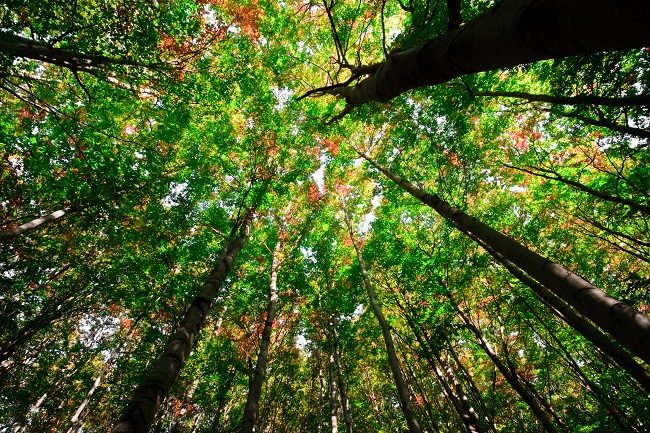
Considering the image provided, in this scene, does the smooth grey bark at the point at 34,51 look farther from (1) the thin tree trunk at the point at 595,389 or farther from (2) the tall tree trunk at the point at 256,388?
(1) the thin tree trunk at the point at 595,389

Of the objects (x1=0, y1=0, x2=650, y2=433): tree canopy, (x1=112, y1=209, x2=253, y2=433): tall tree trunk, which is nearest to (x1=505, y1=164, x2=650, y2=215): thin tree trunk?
(x1=0, y1=0, x2=650, y2=433): tree canopy

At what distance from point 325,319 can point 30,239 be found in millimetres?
11656

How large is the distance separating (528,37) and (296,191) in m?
12.8

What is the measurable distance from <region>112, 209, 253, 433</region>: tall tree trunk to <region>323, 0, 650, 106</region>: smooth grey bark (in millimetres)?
3810

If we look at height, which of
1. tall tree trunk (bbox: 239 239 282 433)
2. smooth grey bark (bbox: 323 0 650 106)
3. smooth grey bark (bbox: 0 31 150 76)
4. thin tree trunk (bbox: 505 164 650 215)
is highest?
smooth grey bark (bbox: 0 31 150 76)

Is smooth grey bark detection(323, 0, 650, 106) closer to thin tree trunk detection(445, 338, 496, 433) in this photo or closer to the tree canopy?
the tree canopy

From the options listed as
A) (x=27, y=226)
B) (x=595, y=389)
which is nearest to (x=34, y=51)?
(x=27, y=226)

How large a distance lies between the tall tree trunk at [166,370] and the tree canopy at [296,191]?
0.09 ft

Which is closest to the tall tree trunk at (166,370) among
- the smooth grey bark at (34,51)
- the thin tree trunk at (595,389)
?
the smooth grey bark at (34,51)

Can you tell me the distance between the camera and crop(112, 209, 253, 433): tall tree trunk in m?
2.50

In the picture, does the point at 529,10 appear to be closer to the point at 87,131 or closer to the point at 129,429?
the point at 129,429

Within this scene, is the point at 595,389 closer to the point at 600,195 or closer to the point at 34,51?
the point at 600,195

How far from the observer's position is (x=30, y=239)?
921 centimetres

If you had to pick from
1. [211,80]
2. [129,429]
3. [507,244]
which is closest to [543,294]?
[507,244]
